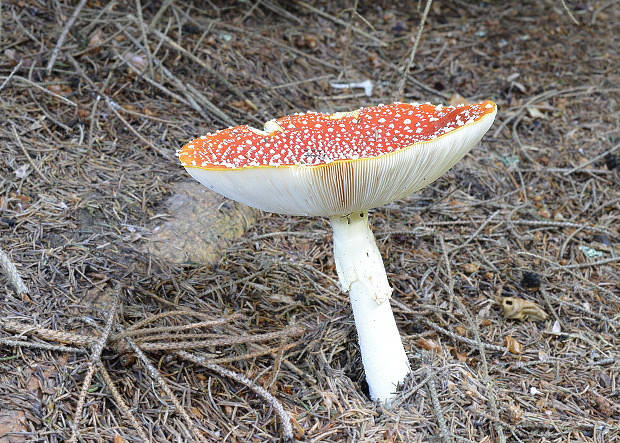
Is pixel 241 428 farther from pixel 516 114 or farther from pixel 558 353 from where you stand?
pixel 516 114

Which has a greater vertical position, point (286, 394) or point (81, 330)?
point (81, 330)

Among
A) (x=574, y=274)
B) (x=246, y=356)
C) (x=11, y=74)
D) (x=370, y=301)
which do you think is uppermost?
(x=11, y=74)

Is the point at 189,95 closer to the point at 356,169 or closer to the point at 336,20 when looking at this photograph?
the point at 336,20

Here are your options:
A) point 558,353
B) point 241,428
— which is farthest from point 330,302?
point 558,353

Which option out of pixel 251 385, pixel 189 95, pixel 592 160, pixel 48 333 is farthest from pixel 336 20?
pixel 48 333

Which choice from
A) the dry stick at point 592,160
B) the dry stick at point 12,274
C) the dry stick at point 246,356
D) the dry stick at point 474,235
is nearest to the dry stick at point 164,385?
the dry stick at point 246,356

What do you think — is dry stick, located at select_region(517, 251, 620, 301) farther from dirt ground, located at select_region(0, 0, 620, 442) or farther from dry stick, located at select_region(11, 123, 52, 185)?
dry stick, located at select_region(11, 123, 52, 185)
